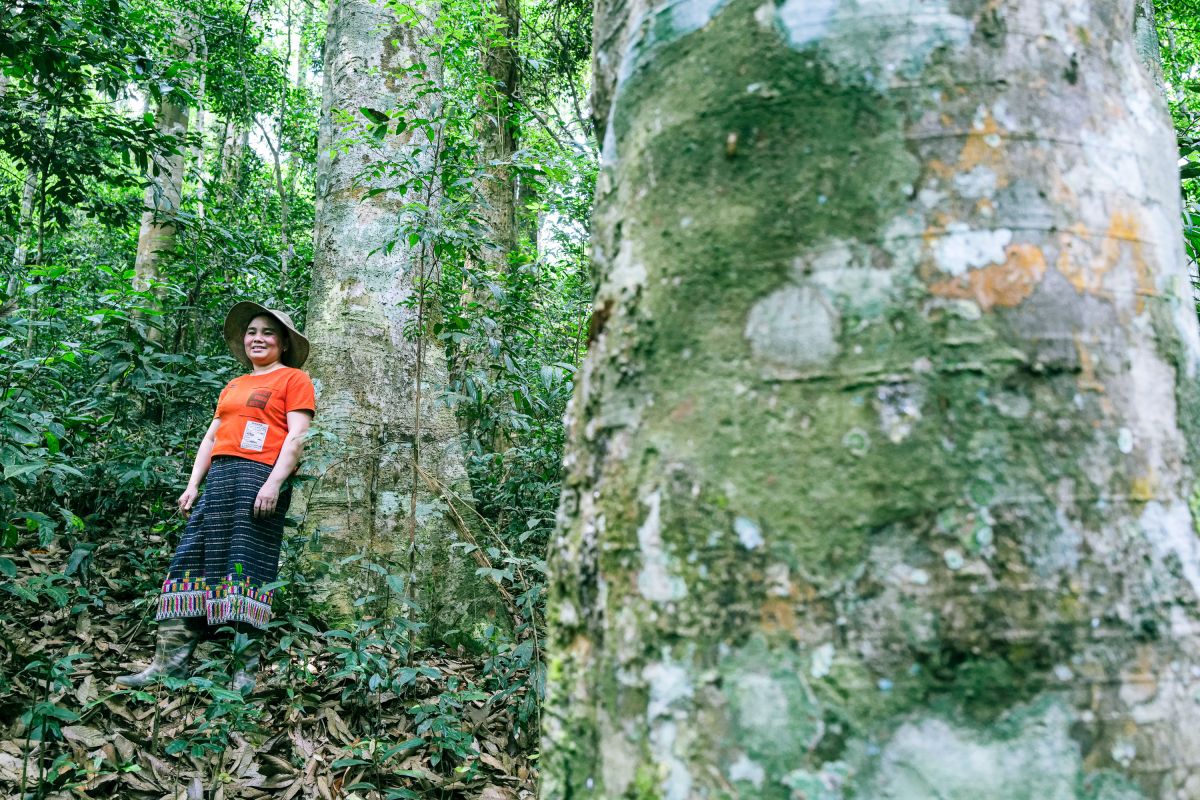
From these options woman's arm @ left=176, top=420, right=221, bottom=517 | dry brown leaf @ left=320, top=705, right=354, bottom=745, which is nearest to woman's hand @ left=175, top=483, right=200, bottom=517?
woman's arm @ left=176, top=420, right=221, bottom=517

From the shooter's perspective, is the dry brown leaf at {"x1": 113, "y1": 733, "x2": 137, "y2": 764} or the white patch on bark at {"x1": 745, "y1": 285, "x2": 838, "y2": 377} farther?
the dry brown leaf at {"x1": 113, "y1": 733, "x2": 137, "y2": 764}

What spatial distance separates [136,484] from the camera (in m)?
4.80

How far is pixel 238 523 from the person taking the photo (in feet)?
11.7

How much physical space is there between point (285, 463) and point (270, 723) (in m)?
1.02

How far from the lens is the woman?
3480 millimetres

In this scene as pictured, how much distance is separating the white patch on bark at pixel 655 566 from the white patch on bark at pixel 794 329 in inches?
7.2

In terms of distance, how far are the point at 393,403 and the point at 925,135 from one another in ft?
12.3

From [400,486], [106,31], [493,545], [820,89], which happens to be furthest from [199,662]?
[820,89]

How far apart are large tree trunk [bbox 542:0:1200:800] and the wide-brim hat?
3.37m

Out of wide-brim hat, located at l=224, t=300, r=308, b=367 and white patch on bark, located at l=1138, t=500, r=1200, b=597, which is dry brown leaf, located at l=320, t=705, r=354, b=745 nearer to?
wide-brim hat, located at l=224, t=300, r=308, b=367

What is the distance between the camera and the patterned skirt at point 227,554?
3459 mm

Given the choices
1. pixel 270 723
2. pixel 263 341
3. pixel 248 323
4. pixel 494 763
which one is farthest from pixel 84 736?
pixel 248 323

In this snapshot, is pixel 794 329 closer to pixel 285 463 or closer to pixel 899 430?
pixel 899 430

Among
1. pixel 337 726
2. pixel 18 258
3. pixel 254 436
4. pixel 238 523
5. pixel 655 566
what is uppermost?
pixel 18 258
